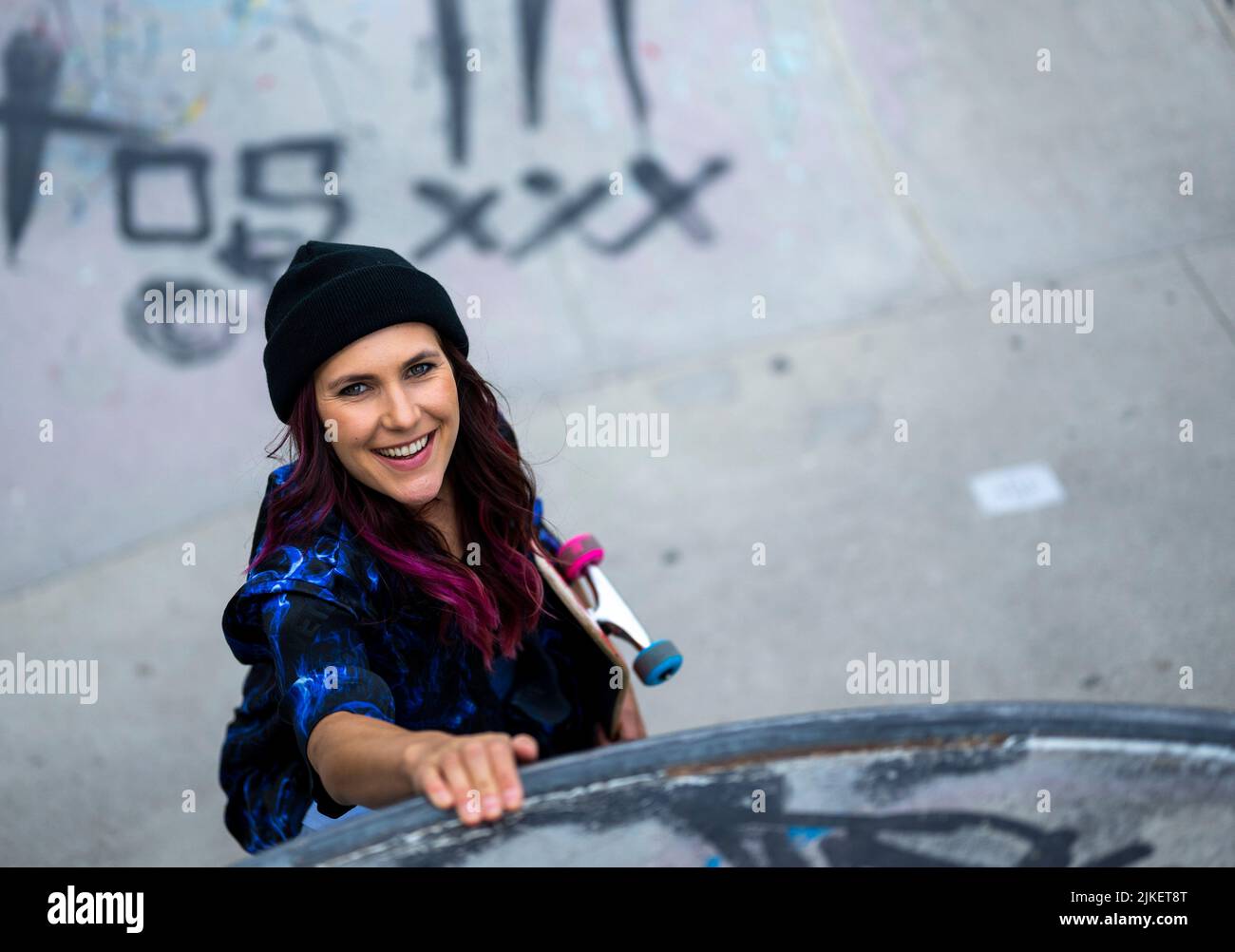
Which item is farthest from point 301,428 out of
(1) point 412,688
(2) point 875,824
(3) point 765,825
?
(2) point 875,824

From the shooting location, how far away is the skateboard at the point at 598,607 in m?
1.93

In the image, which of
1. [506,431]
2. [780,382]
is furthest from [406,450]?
[780,382]

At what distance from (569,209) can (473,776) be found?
402 cm

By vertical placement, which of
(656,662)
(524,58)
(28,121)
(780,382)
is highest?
(524,58)

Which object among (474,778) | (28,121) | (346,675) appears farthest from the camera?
(28,121)

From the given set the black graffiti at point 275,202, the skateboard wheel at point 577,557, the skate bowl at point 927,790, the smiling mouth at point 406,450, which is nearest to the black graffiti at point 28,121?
the black graffiti at point 275,202

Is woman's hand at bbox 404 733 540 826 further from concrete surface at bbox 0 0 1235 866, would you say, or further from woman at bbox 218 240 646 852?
concrete surface at bbox 0 0 1235 866

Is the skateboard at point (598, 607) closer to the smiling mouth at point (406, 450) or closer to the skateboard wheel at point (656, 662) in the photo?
the skateboard wheel at point (656, 662)

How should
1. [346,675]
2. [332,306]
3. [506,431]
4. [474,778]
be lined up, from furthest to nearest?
[506,431]
[332,306]
[346,675]
[474,778]

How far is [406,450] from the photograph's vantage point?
173 centimetres

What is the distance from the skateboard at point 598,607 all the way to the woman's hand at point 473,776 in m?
0.67

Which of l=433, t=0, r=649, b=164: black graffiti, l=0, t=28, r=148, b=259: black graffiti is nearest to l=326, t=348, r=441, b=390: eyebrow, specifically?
l=433, t=0, r=649, b=164: black graffiti

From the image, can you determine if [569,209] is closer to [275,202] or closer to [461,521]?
[275,202]

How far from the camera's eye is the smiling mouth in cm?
171
